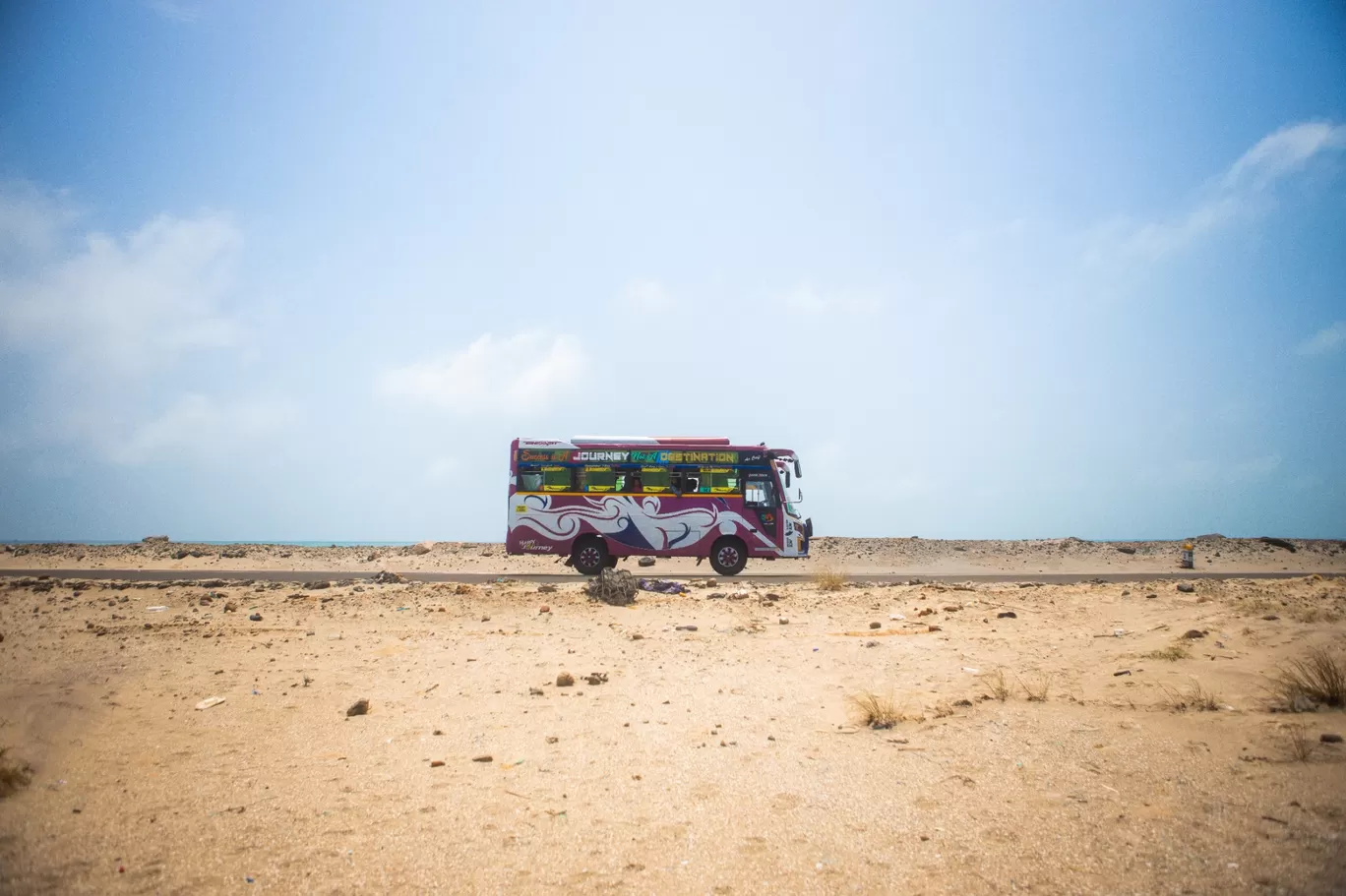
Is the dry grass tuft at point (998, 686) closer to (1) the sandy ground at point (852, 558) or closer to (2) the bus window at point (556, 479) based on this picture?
(2) the bus window at point (556, 479)

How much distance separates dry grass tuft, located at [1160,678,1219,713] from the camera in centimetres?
477

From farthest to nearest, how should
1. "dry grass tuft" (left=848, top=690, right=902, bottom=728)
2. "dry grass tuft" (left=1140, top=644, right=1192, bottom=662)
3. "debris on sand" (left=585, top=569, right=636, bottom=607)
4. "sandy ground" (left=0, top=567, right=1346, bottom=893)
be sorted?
"debris on sand" (left=585, top=569, right=636, bottom=607)
"dry grass tuft" (left=1140, top=644, right=1192, bottom=662)
"dry grass tuft" (left=848, top=690, right=902, bottom=728)
"sandy ground" (left=0, top=567, right=1346, bottom=893)

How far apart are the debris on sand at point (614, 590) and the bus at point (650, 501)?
614cm

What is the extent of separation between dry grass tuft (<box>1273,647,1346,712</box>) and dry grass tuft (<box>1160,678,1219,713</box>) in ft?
1.40

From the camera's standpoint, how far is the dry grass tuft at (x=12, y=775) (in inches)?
148

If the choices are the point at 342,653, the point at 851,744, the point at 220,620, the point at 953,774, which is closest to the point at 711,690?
the point at 851,744

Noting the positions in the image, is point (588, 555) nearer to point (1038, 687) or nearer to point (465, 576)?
point (465, 576)

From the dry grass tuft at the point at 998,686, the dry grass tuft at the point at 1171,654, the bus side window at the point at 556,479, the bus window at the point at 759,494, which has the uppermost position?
the bus side window at the point at 556,479

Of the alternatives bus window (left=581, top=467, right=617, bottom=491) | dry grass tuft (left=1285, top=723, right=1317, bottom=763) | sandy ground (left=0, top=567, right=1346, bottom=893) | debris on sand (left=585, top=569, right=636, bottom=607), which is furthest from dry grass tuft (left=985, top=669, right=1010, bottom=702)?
bus window (left=581, top=467, right=617, bottom=491)

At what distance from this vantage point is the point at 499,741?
4844mm

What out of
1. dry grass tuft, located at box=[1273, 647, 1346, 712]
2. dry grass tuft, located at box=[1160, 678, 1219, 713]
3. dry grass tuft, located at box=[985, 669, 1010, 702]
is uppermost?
dry grass tuft, located at box=[1273, 647, 1346, 712]

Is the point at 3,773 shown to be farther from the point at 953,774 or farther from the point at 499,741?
the point at 953,774

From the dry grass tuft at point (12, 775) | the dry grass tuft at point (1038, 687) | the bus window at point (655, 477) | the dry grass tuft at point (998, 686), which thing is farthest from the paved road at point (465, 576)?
the dry grass tuft at point (12, 775)

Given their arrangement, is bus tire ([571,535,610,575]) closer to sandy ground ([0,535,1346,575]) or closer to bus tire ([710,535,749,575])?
sandy ground ([0,535,1346,575])
